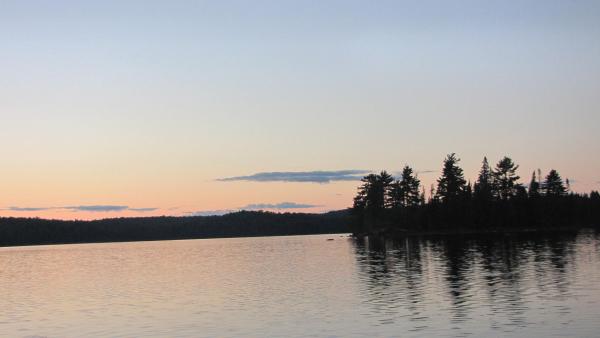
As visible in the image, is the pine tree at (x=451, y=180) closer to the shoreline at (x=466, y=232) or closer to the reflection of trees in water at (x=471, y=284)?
the shoreline at (x=466, y=232)

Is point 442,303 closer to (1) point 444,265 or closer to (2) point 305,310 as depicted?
(2) point 305,310

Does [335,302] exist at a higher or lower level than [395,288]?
lower

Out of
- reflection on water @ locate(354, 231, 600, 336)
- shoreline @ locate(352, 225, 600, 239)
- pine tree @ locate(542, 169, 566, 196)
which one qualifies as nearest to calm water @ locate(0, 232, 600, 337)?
reflection on water @ locate(354, 231, 600, 336)

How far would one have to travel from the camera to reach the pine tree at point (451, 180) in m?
186

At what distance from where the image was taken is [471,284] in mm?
53344

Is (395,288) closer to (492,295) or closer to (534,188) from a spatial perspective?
(492,295)

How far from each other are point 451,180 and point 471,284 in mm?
137060

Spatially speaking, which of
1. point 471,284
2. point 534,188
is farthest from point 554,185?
point 471,284

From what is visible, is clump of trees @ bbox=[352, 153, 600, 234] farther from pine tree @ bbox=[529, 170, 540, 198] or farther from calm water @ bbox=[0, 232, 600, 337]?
calm water @ bbox=[0, 232, 600, 337]

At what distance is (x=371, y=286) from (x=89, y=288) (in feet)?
99.7

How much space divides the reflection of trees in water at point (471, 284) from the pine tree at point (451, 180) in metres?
102

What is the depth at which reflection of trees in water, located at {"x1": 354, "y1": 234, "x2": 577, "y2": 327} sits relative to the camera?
39938 mm

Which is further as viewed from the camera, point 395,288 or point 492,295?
point 395,288

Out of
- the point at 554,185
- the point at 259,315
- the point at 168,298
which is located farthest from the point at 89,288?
the point at 554,185
